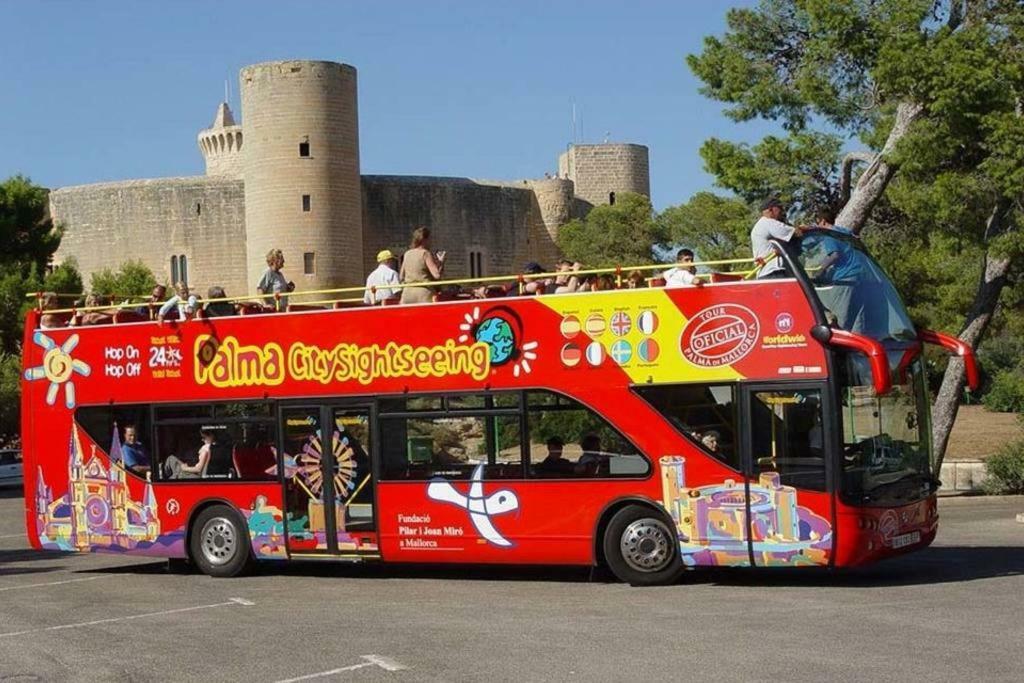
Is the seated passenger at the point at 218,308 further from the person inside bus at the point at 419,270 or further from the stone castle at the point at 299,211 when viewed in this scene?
the stone castle at the point at 299,211

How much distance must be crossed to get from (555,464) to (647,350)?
1.27 m

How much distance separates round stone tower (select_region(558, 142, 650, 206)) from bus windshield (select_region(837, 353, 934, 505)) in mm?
73713

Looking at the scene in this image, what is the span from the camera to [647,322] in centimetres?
1349

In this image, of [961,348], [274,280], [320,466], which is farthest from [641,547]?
[274,280]

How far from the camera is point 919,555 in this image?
15195 mm

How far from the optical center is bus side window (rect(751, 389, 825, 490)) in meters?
12.5

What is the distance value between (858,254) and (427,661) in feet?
17.3

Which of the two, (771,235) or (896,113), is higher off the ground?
(896,113)

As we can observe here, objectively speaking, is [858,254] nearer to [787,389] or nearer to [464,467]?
[787,389]

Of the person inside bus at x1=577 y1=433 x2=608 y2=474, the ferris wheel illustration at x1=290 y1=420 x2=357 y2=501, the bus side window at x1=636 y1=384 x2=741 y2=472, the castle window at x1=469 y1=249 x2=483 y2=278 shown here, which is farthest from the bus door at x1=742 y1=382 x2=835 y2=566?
the castle window at x1=469 y1=249 x2=483 y2=278

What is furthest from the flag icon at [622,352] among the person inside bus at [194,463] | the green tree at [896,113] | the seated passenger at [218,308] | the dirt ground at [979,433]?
the dirt ground at [979,433]

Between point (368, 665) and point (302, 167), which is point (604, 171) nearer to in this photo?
point (302, 167)

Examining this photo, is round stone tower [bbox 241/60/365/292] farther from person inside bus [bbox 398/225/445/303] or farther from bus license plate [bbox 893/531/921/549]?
bus license plate [bbox 893/531/921/549]

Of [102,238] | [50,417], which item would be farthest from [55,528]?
[102,238]
